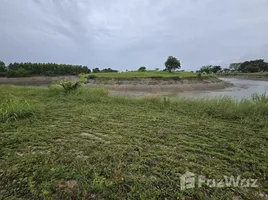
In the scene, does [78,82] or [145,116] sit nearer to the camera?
[145,116]

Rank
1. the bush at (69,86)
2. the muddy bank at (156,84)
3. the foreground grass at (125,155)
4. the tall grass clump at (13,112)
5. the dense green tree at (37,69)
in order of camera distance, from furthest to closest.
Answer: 1. the dense green tree at (37,69)
2. the muddy bank at (156,84)
3. the bush at (69,86)
4. the tall grass clump at (13,112)
5. the foreground grass at (125,155)

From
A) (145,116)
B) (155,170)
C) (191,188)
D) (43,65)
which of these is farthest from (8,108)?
(43,65)

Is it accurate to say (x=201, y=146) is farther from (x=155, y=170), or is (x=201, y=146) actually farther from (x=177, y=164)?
(x=155, y=170)

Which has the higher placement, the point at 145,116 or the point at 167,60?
the point at 167,60

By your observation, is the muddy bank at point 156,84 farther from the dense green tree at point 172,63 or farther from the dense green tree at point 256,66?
the dense green tree at point 256,66

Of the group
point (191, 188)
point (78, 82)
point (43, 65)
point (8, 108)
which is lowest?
point (191, 188)

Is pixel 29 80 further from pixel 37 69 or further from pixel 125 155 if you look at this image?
pixel 125 155

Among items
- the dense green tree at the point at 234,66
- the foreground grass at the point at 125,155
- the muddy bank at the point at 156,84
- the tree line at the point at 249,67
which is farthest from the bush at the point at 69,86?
the dense green tree at the point at 234,66

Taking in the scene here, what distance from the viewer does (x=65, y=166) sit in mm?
1500

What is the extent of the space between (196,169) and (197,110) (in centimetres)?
259

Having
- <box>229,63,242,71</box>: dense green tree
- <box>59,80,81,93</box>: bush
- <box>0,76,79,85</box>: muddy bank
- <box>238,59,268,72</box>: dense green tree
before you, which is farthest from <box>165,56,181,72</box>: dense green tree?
<box>229,63,242,71</box>: dense green tree

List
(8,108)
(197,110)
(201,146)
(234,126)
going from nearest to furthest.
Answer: (201,146)
(234,126)
(8,108)
(197,110)

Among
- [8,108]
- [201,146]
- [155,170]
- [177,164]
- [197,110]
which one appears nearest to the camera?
[155,170]

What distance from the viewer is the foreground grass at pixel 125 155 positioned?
4.09ft
